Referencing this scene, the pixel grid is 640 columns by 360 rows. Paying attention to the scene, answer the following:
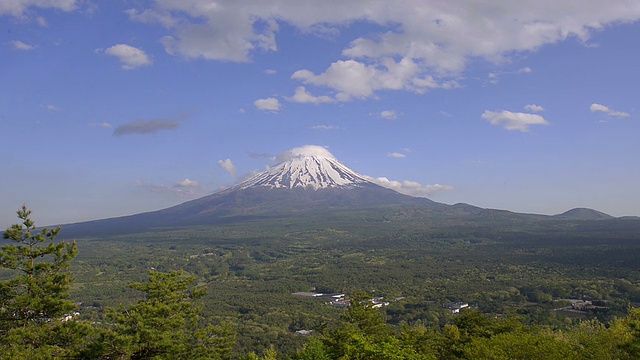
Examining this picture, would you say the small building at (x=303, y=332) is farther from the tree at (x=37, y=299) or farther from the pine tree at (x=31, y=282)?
the pine tree at (x=31, y=282)

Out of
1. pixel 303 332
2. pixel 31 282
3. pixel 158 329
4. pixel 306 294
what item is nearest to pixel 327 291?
pixel 306 294

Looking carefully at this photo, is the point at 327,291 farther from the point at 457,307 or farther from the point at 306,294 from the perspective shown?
the point at 457,307

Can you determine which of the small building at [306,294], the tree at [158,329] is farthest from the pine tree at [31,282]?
the small building at [306,294]

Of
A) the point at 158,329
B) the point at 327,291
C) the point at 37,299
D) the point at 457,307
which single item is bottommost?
the point at 327,291

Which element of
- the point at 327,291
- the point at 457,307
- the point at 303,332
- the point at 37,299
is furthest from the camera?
the point at 327,291

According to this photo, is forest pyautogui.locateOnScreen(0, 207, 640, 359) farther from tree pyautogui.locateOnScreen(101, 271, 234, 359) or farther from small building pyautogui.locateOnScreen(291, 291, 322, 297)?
small building pyautogui.locateOnScreen(291, 291, 322, 297)

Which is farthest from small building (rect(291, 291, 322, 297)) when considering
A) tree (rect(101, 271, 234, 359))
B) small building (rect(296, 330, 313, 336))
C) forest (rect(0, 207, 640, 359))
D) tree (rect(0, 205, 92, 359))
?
tree (rect(0, 205, 92, 359))
